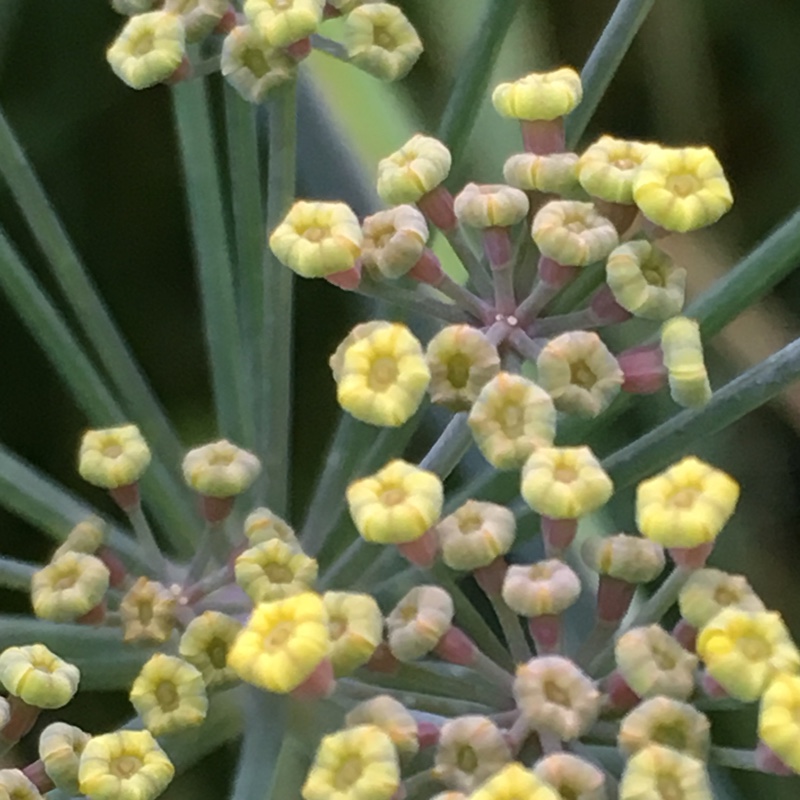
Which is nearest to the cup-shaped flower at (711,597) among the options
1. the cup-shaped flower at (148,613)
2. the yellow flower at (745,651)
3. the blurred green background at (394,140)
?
the yellow flower at (745,651)

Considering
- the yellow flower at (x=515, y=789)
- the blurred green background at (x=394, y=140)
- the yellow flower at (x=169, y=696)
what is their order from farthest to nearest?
1. the blurred green background at (x=394, y=140)
2. the yellow flower at (x=169, y=696)
3. the yellow flower at (x=515, y=789)

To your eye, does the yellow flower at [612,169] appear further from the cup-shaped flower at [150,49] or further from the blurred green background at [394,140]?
the blurred green background at [394,140]

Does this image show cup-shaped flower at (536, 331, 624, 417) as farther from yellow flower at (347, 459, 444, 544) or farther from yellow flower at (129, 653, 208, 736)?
yellow flower at (129, 653, 208, 736)

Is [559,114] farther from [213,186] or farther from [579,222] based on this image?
[213,186]

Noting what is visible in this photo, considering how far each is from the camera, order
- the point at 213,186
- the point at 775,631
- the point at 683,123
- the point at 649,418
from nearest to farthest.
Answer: the point at 775,631
the point at 213,186
the point at 649,418
the point at 683,123

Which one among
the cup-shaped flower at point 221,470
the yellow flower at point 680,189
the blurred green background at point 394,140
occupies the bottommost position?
the cup-shaped flower at point 221,470

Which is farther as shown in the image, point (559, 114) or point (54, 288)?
point (54, 288)

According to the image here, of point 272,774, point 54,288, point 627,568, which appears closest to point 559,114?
point 627,568
